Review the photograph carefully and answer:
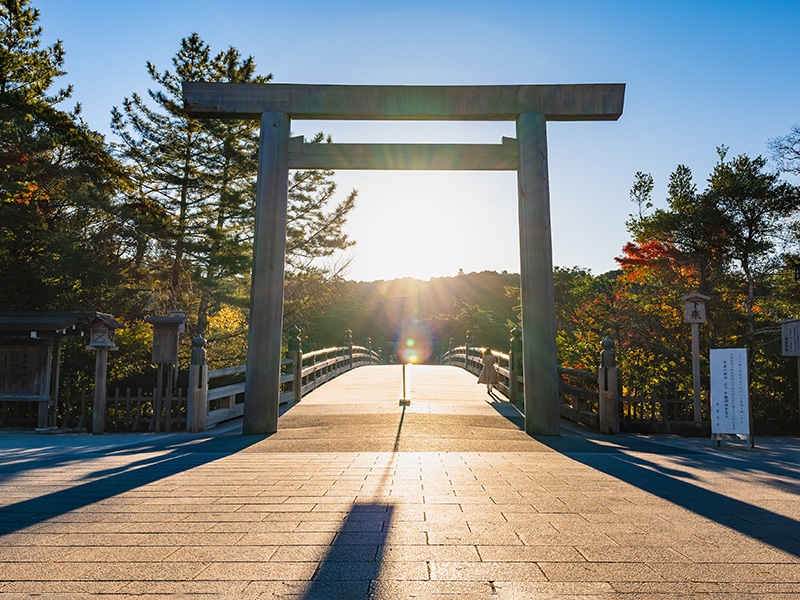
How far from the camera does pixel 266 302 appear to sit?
7672 millimetres

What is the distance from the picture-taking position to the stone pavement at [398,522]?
92.8 inches

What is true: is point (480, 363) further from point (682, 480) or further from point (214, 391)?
point (682, 480)

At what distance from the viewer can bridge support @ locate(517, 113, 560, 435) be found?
24.9ft

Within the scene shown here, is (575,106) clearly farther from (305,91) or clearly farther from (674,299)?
(674,299)

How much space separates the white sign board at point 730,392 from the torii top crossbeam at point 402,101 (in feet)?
12.5

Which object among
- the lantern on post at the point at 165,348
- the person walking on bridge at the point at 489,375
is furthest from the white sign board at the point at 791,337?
the lantern on post at the point at 165,348

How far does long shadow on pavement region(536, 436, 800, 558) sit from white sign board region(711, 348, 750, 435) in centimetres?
65

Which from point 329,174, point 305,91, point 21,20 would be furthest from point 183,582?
point 329,174

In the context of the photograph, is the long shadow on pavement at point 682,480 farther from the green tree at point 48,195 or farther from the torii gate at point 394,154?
the green tree at point 48,195

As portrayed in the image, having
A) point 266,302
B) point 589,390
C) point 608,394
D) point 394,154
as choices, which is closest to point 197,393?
point 266,302

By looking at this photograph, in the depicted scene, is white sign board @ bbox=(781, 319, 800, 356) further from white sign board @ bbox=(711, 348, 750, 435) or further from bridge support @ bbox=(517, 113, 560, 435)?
bridge support @ bbox=(517, 113, 560, 435)

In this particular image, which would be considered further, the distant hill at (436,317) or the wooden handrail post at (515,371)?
the distant hill at (436,317)

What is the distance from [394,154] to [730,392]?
550cm

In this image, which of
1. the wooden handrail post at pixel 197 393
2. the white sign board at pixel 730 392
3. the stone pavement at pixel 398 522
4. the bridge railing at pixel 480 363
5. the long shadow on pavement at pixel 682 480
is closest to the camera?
the stone pavement at pixel 398 522
